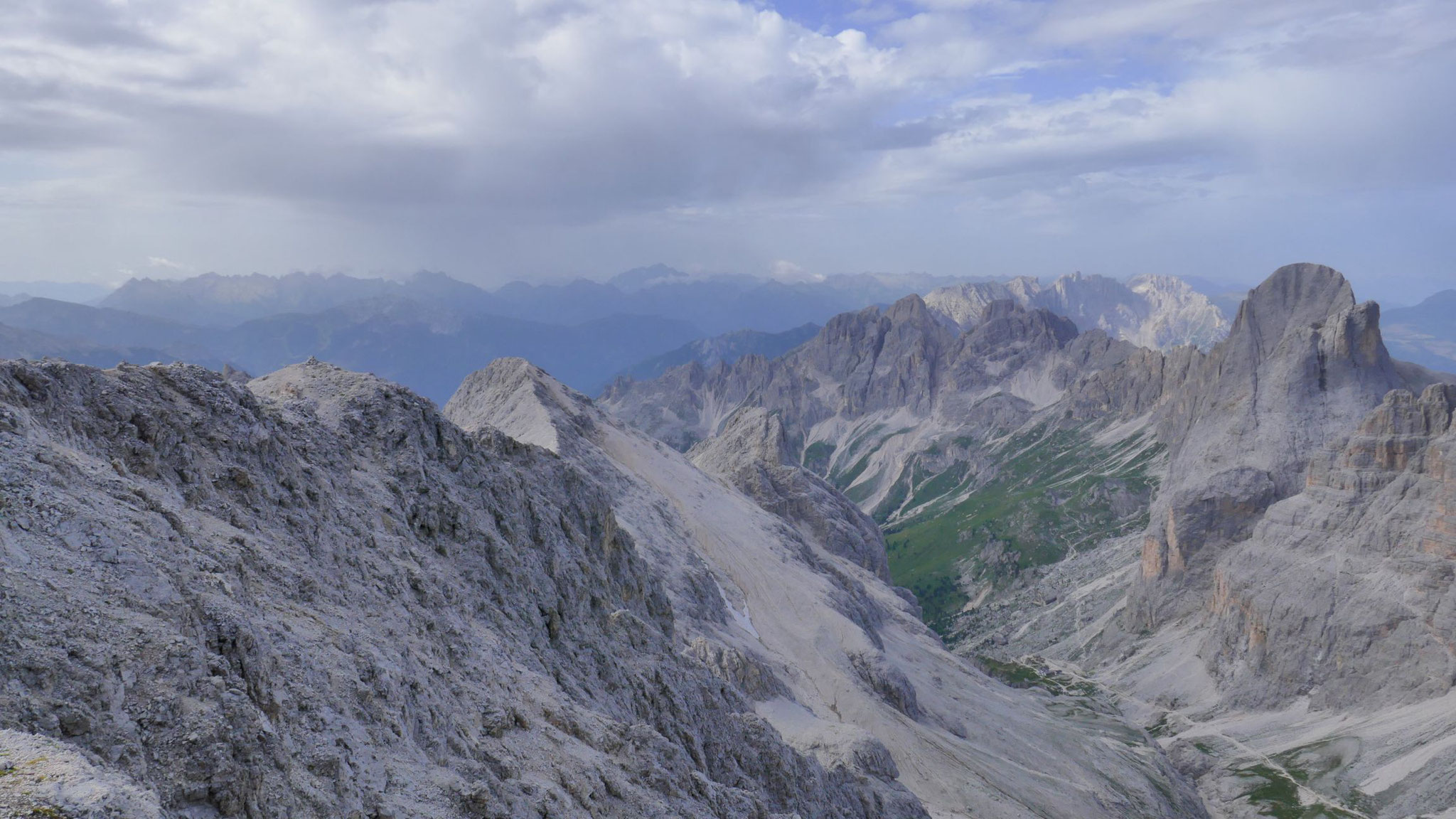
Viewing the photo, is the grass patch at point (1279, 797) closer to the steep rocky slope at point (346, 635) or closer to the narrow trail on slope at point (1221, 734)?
the narrow trail on slope at point (1221, 734)

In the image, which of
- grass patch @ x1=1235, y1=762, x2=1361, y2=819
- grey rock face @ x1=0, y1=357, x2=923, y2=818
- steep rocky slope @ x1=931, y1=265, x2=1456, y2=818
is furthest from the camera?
steep rocky slope @ x1=931, y1=265, x2=1456, y2=818

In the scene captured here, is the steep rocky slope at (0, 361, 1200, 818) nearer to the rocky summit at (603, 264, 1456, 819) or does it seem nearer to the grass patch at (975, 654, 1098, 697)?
the rocky summit at (603, 264, 1456, 819)

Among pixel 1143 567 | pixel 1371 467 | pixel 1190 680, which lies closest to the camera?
pixel 1371 467

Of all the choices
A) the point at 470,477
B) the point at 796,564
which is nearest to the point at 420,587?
the point at 470,477

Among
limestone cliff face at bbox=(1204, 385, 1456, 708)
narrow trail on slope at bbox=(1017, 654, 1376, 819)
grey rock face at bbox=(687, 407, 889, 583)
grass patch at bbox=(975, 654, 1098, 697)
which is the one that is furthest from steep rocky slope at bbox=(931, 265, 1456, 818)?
grey rock face at bbox=(687, 407, 889, 583)

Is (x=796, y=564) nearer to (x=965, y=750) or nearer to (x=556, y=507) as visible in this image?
(x=965, y=750)

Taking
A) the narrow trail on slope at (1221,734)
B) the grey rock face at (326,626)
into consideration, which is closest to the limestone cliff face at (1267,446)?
the narrow trail on slope at (1221,734)
